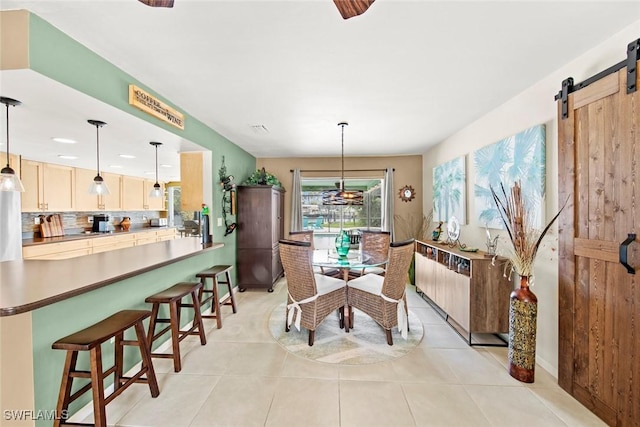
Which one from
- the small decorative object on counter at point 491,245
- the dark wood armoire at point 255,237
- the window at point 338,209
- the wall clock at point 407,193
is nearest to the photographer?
the small decorative object on counter at point 491,245

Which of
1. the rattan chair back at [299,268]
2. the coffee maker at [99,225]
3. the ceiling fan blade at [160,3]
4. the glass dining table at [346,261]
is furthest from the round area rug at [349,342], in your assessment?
the coffee maker at [99,225]

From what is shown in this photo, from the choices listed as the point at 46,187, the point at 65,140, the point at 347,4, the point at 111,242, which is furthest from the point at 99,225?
the point at 347,4

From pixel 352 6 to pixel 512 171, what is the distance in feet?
8.20

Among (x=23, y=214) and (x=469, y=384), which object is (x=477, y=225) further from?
(x=23, y=214)

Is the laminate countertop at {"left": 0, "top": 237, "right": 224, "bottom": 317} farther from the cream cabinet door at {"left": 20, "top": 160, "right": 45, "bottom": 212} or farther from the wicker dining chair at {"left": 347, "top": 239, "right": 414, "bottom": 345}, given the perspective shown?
the cream cabinet door at {"left": 20, "top": 160, "right": 45, "bottom": 212}

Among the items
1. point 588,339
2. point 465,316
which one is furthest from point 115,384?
point 588,339

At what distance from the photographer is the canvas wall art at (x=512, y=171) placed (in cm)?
229

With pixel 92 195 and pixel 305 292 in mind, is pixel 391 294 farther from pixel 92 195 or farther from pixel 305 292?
pixel 92 195

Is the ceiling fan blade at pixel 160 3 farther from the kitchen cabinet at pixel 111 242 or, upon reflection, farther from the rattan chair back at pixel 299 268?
the kitchen cabinet at pixel 111 242

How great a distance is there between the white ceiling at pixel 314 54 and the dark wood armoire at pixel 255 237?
162cm

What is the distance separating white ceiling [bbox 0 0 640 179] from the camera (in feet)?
Result: 4.79

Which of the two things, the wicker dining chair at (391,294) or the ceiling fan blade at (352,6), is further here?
the wicker dining chair at (391,294)

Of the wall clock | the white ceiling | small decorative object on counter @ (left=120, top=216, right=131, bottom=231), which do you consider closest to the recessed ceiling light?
the white ceiling

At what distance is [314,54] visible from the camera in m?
1.86
